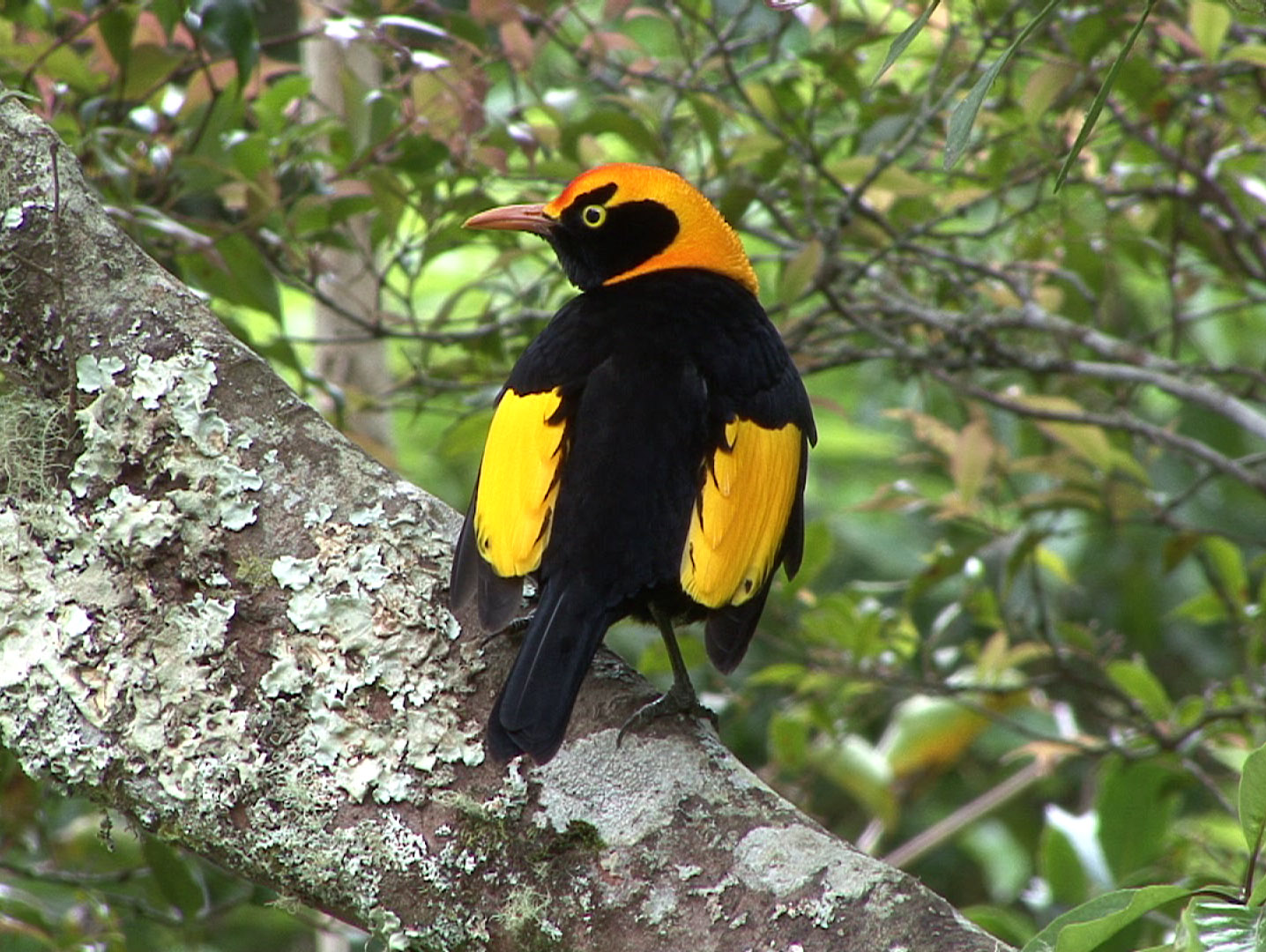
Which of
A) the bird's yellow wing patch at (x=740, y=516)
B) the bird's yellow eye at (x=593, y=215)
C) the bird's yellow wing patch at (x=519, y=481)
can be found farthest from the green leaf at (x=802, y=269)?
the bird's yellow wing patch at (x=519, y=481)

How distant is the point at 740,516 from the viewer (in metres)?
2.25

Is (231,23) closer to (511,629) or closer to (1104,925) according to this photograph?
(511,629)

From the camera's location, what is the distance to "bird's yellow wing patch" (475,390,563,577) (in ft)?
6.81

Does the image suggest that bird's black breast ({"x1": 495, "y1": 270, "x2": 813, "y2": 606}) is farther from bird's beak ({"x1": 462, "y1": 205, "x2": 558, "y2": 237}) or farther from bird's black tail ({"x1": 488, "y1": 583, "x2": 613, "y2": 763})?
bird's beak ({"x1": 462, "y1": 205, "x2": 558, "y2": 237})

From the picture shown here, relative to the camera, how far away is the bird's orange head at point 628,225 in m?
2.84

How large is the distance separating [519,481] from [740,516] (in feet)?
1.18

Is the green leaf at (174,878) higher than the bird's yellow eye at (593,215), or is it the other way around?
the bird's yellow eye at (593,215)

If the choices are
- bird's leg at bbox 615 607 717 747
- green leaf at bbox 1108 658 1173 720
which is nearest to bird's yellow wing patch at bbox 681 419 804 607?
bird's leg at bbox 615 607 717 747

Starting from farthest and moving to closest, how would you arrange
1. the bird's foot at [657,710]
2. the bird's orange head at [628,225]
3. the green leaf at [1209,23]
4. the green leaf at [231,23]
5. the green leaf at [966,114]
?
the green leaf at [1209,23]
the bird's orange head at [628,225]
the green leaf at [231,23]
the bird's foot at [657,710]
the green leaf at [966,114]

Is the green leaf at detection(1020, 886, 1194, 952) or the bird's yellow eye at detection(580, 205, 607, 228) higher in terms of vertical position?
the green leaf at detection(1020, 886, 1194, 952)

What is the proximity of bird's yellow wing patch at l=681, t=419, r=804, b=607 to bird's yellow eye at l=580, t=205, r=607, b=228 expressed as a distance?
2.39 ft

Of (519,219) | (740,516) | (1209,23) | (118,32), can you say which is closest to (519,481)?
(740,516)

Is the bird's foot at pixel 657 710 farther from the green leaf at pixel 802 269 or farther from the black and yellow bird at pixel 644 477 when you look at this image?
the green leaf at pixel 802 269

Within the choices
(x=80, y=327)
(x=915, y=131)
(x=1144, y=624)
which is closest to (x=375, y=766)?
(x=80, y=327)
